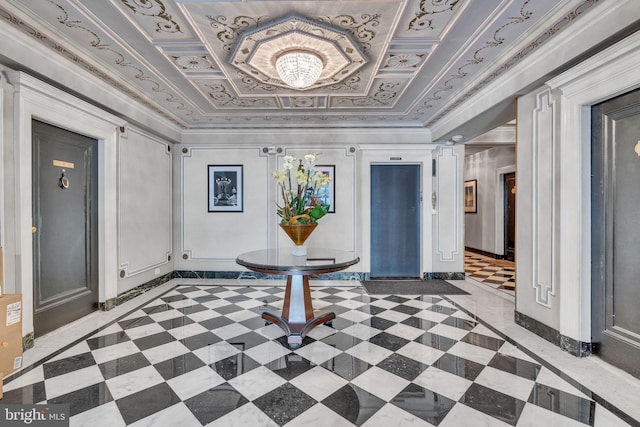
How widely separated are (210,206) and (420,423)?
451cm

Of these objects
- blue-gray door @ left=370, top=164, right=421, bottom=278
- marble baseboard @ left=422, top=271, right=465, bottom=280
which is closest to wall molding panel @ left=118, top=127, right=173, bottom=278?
blue-gray door @ left=370, top=164, right=421, bottom=278

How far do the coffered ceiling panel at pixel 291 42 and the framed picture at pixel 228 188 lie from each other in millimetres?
1393

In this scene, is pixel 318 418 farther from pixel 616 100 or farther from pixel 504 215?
pixel 504 215

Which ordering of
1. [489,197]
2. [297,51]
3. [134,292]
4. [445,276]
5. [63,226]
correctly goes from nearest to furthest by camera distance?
1. [297,51]
2. [63,226]
3. [134,292]
4. [445,276]
5. [489,197]

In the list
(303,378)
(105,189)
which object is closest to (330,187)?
(105,189)

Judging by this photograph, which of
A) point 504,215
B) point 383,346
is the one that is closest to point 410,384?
point 383,346

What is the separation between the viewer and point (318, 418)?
1610 mm

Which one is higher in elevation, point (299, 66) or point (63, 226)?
point (299, 66)

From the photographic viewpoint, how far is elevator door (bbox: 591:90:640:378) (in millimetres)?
2070

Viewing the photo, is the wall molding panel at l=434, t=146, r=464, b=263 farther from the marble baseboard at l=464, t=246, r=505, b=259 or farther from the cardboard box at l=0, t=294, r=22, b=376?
the cardboard box at l=0, t=294, r=22, b=376

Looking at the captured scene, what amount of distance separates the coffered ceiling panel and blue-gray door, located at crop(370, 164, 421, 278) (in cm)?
152

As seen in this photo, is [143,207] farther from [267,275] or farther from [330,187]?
[330,187]

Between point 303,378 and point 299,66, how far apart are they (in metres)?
2.51

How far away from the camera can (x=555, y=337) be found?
2.54 m
